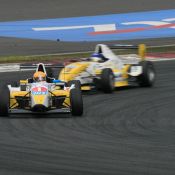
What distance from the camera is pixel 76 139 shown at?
9.74m

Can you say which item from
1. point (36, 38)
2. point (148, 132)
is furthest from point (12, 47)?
point (148, 132)

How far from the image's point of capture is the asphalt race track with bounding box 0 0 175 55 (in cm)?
2573

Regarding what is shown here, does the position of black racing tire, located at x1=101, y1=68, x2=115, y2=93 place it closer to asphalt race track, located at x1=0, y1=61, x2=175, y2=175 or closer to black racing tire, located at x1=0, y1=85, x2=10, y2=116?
asphalt race track, located at x1=0, y1=61, x2=175, y2=175

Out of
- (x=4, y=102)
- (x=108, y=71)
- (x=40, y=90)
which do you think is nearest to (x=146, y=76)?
(x=108, y=71)

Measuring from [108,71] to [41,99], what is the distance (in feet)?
11.2

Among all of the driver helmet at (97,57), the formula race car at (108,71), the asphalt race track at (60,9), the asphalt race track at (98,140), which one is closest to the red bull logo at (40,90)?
the asphalt race track at (98,140)

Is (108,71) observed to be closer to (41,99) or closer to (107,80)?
(107,80)

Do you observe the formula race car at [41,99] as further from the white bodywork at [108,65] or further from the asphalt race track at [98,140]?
the white bodywork at [108,65]

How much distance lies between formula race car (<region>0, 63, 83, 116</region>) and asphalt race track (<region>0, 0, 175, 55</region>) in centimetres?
1307

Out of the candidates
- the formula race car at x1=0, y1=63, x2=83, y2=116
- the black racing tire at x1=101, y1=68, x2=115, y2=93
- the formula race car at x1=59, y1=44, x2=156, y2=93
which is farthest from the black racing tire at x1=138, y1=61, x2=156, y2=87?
the formula race car at x1=0, y1=63, x2=83, y2=116

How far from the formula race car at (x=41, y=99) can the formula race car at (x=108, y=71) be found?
2411mm

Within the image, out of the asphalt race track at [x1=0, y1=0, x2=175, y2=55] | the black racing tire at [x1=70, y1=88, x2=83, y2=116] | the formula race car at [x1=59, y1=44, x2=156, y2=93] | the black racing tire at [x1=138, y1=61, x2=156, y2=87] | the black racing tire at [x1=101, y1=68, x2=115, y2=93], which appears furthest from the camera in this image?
the asphalt race track at [x1=0, y1=0, x2=175, y2=55]

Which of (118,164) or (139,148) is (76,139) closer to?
(139,148)

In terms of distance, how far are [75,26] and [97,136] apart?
58.8 ft
